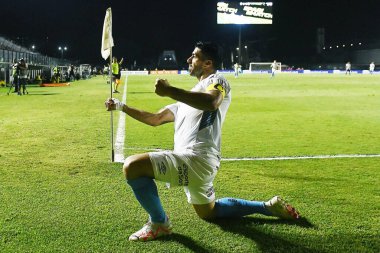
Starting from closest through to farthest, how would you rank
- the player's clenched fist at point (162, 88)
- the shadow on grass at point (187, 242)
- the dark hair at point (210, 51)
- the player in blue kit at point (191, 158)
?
1. the player's clenched fist at point (162, 88)
2. the shadow on grass at point (187, 242)
3. the player in blue kit at point (191, 158)
4. the dark hair at point (210, 51)

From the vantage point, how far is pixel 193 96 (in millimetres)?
3527

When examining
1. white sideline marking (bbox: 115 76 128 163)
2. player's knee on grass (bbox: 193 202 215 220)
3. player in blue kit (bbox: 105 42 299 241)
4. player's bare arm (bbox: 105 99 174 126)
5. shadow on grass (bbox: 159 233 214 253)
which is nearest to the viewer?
shadow on grass (bbox: 159 233 214 253)

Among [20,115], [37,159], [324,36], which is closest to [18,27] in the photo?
[324,36]

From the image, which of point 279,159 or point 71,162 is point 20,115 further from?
point 279,159

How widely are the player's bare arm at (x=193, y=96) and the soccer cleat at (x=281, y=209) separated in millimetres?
1199

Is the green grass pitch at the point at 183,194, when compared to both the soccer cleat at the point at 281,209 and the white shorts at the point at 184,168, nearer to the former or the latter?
the soccer cleat at the point at 281,209

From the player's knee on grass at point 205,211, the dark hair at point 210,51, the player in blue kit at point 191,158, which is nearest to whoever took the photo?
the player in blue kit at point 191,158

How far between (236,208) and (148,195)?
90 cm

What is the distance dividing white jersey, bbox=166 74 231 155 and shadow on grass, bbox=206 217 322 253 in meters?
0.71

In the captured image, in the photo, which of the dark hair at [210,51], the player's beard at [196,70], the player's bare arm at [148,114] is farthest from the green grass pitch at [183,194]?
the dark hair at [210,51]

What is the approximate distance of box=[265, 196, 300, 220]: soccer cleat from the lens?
4320 millimetres

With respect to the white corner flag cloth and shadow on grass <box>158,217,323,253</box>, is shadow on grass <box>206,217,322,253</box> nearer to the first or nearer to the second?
shadow on grass <box>158,217,323,253</box>

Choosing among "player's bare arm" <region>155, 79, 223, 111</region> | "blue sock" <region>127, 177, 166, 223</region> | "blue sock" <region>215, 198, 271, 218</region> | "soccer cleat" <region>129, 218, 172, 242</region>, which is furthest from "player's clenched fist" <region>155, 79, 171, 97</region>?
"blue sock" <region>215, 198, 271, 218</region>

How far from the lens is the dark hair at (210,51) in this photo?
3.94m
